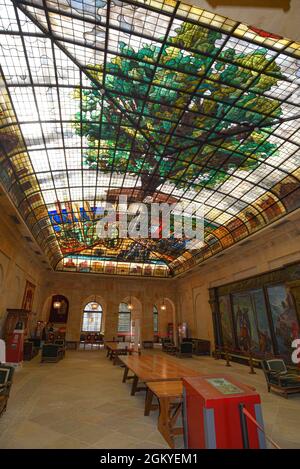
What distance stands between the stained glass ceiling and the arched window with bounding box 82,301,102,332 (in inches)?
719

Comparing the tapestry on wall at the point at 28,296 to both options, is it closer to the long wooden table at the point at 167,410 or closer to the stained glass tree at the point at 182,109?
the stained glass tree at the point at 182,109

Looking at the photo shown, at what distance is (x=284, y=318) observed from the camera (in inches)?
451

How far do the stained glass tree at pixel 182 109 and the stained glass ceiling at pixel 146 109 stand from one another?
0.11 ft

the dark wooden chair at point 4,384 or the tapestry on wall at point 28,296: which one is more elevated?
the tapestry on wall at point 28,296

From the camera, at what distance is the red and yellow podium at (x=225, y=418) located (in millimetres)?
2910

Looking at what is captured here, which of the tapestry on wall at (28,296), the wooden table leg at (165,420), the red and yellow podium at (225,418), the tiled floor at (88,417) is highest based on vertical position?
the tapestry on wall at (28,296)

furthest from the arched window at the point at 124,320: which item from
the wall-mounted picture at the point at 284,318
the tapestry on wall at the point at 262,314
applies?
the wall-mounted picture at the point at 284,318

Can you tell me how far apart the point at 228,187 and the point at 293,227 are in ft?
11.8

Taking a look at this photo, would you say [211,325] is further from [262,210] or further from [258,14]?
[258,14]

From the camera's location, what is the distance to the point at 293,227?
37.6ft

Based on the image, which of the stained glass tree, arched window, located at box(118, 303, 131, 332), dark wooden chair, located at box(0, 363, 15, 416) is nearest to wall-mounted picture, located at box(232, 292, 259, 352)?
the stained glass tree

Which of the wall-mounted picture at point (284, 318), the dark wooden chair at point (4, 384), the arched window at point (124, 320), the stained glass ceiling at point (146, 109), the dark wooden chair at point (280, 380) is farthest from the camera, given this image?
the arched window at point (124, 320)

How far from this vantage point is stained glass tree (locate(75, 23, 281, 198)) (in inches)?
262

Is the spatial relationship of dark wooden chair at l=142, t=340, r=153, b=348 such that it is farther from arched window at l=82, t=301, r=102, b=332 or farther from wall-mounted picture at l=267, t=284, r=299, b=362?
wall-mounted picture at l=267, t=284, r=299, b=362
